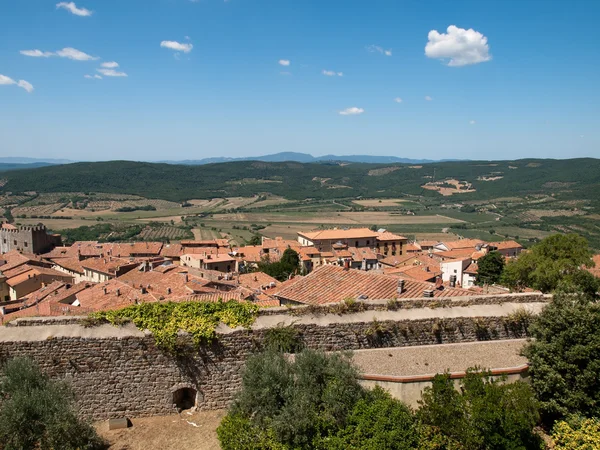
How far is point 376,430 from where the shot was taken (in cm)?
830

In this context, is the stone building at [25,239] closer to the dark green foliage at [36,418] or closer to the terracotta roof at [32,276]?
the terracotta roof at [32,276]

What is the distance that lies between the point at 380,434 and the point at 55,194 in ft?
A: 702

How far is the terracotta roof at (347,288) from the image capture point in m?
13.5

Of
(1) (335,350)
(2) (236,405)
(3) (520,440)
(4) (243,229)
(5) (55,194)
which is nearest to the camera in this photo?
(3) (520,440)

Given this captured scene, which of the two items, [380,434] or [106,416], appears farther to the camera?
[106,416]

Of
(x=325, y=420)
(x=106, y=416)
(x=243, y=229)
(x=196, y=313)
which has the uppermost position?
(x=196, y=313)

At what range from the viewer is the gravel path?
991 centimetres

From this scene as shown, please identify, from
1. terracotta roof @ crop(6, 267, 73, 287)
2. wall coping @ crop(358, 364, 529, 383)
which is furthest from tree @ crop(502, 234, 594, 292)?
terracotta roof @ crop(6, 267, 73, 287)

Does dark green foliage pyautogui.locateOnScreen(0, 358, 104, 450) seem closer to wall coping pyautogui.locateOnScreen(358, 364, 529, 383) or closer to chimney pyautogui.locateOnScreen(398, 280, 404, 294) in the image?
wall coping pyautogui.locateOnScreen(358, 364, 529, 383)

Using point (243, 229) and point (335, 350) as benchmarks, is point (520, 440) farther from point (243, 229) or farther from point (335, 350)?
point (243, 229)

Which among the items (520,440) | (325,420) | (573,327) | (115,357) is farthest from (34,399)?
(573,327)

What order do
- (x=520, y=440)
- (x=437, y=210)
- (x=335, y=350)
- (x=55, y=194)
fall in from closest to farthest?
(x=520, y=440) < (x=335, y=350) < (x=437, y=210) < (x=55, y=194)

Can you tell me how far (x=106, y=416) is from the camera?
10.1 metres

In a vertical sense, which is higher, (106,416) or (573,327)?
(573,327)
